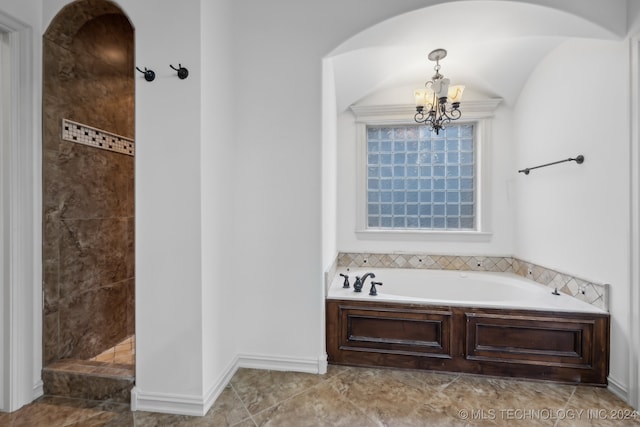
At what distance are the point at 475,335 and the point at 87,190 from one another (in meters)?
2.88

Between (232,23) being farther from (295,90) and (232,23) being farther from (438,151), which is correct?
(438,151)

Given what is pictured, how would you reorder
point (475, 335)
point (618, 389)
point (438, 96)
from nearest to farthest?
1. point (618, 389)
2. point (475, 335)
3. point (438, 96)

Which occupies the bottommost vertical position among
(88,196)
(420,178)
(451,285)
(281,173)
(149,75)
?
(451,285)

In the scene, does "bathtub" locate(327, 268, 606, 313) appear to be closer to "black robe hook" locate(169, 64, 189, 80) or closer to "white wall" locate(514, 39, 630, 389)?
"white wall" locate(514, 39, 630, 389)

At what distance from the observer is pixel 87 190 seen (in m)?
2.17

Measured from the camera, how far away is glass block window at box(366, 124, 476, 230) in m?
3.32

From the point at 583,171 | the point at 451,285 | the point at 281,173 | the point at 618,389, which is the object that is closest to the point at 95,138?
the point at 281,173

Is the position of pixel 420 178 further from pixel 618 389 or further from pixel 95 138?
pixel 95 138

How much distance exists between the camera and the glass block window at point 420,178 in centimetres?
332

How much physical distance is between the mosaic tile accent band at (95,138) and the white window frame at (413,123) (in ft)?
7.17

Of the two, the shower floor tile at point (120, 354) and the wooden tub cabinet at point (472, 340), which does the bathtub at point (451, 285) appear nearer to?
the wooden tub cabinet at point (472, 340)

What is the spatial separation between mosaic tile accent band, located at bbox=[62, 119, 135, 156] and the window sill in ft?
7.58
